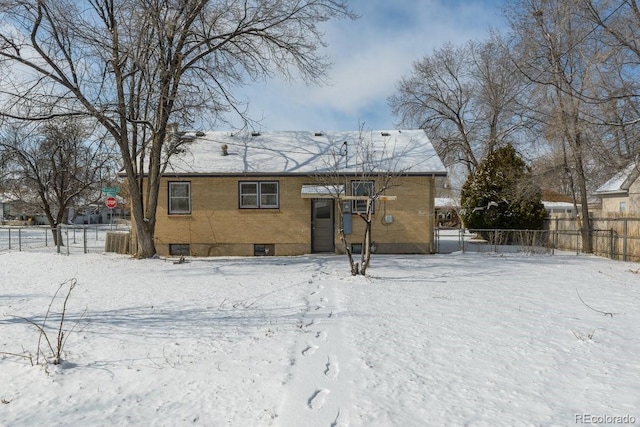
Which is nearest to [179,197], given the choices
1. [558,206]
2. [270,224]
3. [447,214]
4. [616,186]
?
[270,224]

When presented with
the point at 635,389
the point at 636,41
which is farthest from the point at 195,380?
the point at 636,41

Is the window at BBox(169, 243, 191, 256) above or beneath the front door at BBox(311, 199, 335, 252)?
beneath

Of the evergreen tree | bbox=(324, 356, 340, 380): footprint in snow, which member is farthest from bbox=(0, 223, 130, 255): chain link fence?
the evergreen tree

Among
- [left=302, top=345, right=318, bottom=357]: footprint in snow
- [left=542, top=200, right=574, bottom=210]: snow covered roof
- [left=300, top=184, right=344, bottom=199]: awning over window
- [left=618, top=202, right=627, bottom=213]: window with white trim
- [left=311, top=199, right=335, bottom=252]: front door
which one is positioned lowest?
[left=302, top=345, right=318, bottom=357]: footprint in snow

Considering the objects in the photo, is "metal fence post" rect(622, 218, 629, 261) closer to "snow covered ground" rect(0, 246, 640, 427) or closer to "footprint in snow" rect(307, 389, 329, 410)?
"snow covered ground" rect(0, 246, 640, 427)

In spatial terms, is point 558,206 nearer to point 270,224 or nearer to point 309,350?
point 270,224

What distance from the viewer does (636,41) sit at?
1315 centimetres

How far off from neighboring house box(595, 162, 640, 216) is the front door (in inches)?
627

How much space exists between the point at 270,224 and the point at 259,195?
121 centimetres

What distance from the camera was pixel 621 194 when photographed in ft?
83.6

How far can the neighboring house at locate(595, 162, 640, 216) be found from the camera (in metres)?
23.6

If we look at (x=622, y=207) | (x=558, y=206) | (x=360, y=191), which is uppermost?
(x=558, y=206)

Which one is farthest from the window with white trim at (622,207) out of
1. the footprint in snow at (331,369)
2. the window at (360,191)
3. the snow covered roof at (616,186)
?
the footprint in snow at (331,369)

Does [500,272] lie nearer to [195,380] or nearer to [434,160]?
[434,160]
